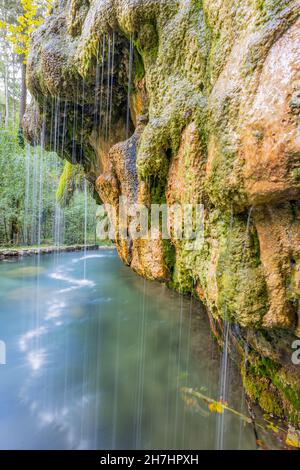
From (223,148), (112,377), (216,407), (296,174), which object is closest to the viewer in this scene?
(296,174)

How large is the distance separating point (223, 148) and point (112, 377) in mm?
3710

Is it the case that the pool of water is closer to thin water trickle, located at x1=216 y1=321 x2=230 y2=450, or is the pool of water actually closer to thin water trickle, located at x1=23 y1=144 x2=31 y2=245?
thin water trickle, located at x1=216 y1=321 x2=230 y2=450

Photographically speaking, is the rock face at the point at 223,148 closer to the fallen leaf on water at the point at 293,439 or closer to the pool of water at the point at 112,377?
the fallen leaf on water at the point at 293,439

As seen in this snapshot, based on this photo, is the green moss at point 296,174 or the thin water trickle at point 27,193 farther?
the thin water trickle at point 27,193

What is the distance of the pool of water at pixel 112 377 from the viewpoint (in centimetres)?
285

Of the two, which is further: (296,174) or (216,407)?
(216,407)

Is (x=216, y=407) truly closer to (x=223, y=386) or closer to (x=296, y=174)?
(x=223, y=386)

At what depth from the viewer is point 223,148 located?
1995mm

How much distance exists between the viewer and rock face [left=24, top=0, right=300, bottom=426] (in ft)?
5.56

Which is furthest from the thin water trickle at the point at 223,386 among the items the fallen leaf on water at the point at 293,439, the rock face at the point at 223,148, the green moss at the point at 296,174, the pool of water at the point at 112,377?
the green moss at the point at 296,174

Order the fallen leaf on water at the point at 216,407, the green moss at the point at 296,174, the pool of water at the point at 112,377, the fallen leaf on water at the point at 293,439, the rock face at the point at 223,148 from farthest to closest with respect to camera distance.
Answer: the fallen leaf on water at the point at 216,407 < the pool of water at the point at 112,377 < the fallen leaf on water at the point at 293,439 < the rock face at the point at 223,148 < the green moss at the point at 296,174

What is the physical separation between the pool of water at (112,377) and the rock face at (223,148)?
29.1 inches

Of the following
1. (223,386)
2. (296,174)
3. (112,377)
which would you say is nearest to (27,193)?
(112,377)

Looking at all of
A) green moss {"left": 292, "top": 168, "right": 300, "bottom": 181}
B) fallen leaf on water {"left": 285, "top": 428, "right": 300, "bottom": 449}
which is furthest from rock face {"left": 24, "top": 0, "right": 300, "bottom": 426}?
fallen leaf on water {"left": 285, "top": 428, "right": 300, "bottom": 449}
